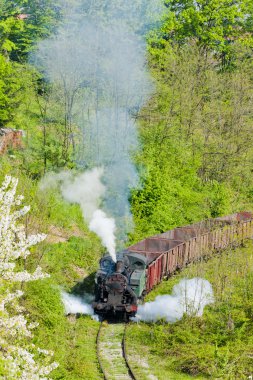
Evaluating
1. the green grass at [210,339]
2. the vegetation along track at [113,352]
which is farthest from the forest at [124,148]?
the vegetation along track at [113,352]

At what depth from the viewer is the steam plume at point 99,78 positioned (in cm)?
3397

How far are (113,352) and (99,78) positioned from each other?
73.8 feet

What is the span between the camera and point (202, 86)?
137 ft

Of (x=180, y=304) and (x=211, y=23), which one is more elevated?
(x=211, y=23)

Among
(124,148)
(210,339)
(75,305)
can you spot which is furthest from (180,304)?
(124,148)

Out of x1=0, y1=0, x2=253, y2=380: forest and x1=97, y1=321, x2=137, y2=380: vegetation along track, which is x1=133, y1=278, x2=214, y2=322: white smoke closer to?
x1=0, y1=0, x2=253, y2=380: forest

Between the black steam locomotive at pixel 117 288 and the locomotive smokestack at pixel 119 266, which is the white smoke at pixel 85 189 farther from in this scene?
the locomotive smokestack at pixel 119 266

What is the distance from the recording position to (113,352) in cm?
1792

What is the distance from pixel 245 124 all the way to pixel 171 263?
1961 cm

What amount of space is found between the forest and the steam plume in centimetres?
9

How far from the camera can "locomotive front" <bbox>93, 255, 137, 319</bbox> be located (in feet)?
63.2

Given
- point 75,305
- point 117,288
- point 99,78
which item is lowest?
point 75,305

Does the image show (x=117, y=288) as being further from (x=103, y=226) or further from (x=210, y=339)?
(x=103, y=226)

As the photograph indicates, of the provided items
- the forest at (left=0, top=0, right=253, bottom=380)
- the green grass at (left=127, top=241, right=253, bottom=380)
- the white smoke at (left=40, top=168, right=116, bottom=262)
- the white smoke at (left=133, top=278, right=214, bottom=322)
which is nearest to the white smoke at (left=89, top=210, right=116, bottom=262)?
the white smoke at (left=40, top=168, right=116, bottom=262)
